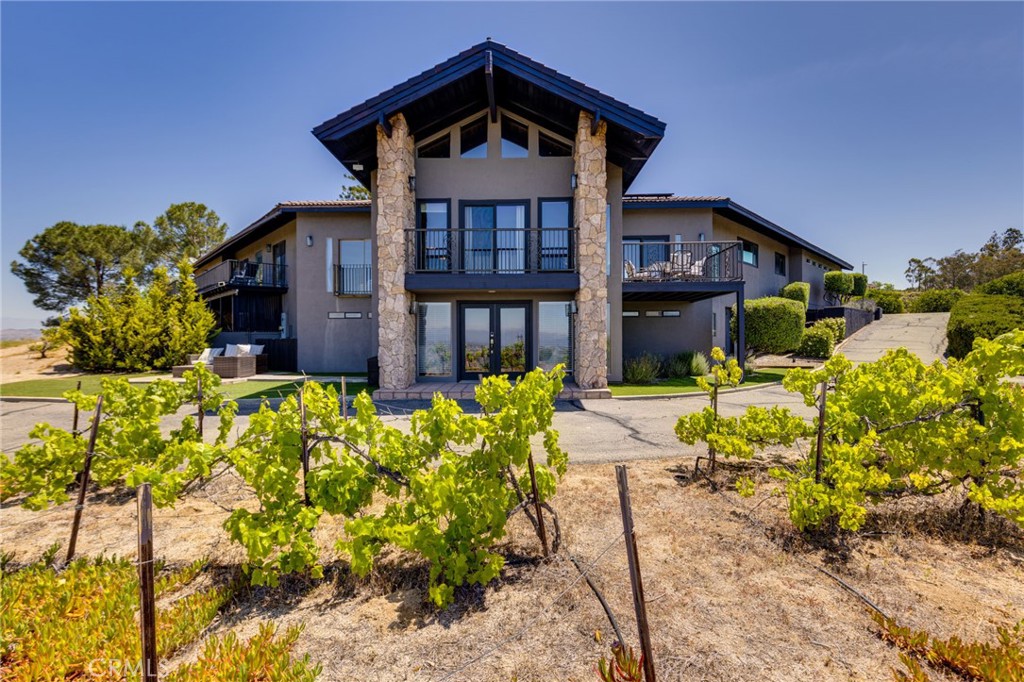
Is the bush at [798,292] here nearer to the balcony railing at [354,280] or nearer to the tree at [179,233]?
the balcony railing at [354,280]

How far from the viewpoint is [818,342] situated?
56.6 feet

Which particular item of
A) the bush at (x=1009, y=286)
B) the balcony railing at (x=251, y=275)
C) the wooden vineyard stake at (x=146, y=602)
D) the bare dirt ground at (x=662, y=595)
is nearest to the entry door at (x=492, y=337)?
the bare dirt ground at (x=662, y=595)

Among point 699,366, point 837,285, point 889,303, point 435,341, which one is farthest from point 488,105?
point 889,303

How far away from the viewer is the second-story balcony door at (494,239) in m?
12.1

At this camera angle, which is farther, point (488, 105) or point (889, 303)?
point (889, 303)

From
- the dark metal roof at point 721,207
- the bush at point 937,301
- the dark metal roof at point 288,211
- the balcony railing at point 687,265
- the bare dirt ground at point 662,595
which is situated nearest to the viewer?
the bare dirt ground at point 662,595

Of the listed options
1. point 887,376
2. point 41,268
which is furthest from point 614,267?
point 41,268

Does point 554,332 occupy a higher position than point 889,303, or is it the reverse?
point 889,303

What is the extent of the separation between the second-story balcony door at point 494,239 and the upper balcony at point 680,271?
11.5 feet

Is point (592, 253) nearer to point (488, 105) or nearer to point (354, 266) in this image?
point (488, 105)

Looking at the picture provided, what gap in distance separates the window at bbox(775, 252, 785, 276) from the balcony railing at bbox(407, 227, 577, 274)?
566 inches

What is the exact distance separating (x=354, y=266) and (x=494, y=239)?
6.51 metres

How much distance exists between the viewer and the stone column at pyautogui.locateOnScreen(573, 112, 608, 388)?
11.0 m

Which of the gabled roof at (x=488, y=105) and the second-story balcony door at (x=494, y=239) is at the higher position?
the gabled roof at (x=488, y=105)
